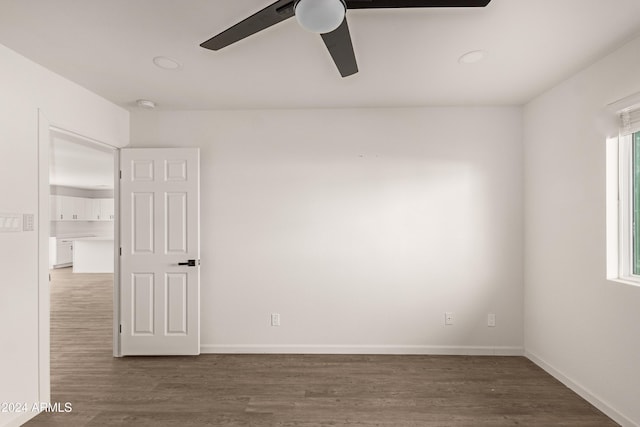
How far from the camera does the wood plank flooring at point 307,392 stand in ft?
7.91

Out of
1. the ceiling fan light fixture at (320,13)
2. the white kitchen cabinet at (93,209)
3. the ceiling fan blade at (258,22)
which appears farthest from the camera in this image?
the white kitchen cabinet at (93,209)

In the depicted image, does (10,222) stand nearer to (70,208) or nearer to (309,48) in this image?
(309,48)

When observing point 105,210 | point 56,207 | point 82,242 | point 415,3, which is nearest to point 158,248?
point 415,3

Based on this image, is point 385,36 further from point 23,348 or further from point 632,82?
point 23,348

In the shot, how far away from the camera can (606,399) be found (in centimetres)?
244

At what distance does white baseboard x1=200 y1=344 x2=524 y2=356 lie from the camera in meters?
3.47

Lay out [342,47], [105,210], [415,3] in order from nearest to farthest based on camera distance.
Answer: [415,3] → [342,47] → [105,210]

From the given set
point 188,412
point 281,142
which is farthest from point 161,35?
point 188,412

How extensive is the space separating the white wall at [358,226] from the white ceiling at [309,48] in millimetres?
342

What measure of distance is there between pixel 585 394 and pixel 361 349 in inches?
70.6

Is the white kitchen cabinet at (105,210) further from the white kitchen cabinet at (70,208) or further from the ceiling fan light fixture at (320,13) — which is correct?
the ceiling fan light fixture at (320,13)

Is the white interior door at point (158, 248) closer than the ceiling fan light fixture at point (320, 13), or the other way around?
the ceiling fan light fixture at point (320, 13)

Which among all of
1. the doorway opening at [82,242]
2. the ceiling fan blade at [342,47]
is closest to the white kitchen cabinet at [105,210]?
the doorway opening at [82,242]

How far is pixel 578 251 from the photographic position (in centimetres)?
273
